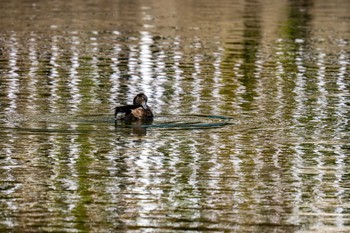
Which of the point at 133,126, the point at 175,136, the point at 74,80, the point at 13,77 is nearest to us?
the point at 175,136

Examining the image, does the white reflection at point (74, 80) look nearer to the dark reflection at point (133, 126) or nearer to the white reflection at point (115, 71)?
the white reflection at point (115, 71)

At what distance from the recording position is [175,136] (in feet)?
54.3

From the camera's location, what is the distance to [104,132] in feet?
55.4

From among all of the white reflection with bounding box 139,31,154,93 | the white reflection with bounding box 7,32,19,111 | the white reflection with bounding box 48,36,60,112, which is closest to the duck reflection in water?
the white reflection with bounding box 48,36,60,112

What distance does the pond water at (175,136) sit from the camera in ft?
38.5

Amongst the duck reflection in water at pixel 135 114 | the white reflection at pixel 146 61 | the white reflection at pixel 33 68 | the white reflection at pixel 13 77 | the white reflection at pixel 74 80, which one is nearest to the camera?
the duck reflection in water at pixel 135 114

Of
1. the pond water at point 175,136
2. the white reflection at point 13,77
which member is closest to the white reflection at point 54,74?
the pond water at point 175,136

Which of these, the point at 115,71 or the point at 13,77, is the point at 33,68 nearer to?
the point at 115,71

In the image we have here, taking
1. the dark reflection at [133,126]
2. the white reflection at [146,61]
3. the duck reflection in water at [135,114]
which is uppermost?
the duck reflection in water at [135,114]

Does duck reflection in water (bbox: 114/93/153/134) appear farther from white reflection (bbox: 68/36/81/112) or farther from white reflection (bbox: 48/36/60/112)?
white reflection (bbox: 48/36/60/112)

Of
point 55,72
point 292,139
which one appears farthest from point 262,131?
point 55,72

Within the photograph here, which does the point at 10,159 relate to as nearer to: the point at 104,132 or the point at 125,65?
the point at 104,132

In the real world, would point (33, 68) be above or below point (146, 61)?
above

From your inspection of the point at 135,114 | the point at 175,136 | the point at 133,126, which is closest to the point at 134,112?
the point at 135,114
